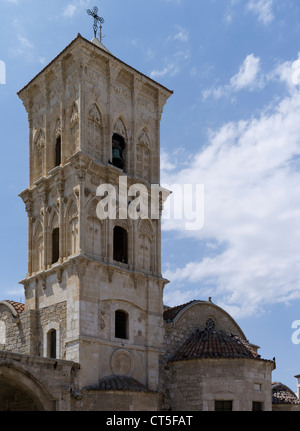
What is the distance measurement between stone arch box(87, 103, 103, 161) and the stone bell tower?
0.05 metres

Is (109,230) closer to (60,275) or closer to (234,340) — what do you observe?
(60,275)

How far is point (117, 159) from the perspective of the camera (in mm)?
27156

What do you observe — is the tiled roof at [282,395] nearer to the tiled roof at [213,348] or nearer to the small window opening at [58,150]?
the tiled roof at [213,348]

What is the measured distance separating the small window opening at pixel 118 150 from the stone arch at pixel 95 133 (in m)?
0.98

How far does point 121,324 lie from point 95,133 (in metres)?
8.12

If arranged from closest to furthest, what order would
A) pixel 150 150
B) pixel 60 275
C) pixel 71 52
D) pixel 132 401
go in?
pixel 132 401 → pixel 60 275 → pixel 71 52 → pixel 150 150

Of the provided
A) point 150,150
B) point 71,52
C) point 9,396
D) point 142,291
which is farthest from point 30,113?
point 9,396

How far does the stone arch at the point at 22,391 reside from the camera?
20.6 meters

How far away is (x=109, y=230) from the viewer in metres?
25.2

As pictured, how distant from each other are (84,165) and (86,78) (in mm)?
4018

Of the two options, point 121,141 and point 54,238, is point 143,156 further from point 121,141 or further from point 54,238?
point 54,238

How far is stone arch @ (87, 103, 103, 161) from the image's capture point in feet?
84.6

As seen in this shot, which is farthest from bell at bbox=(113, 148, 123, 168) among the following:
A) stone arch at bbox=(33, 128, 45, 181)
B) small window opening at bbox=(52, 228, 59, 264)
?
small window opening at bbox=(52, 228, 59, 264)

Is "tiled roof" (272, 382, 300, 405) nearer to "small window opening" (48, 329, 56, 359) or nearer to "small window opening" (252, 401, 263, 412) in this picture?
"small window opening" (252, 401, 263, 412)
